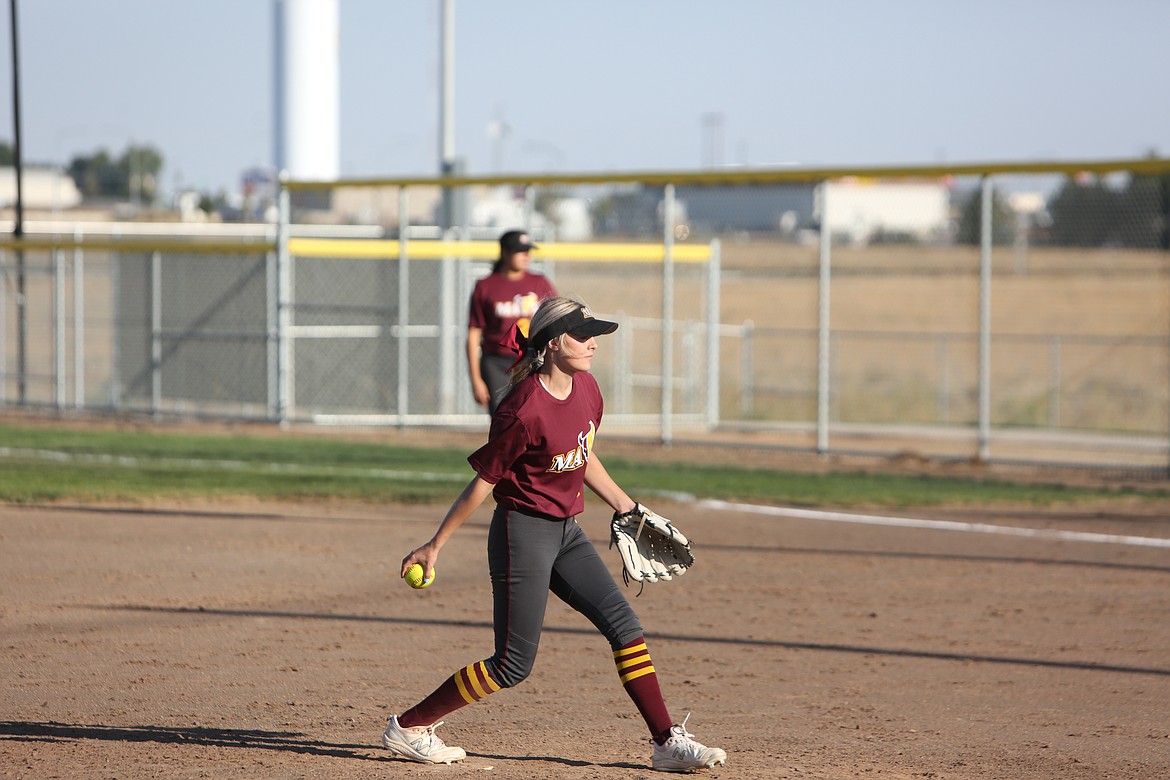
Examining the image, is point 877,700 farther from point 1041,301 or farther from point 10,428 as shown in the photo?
point 1041,301

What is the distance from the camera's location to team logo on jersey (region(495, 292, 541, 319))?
1054 cm

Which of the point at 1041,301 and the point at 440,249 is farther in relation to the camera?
the point at 1041,301

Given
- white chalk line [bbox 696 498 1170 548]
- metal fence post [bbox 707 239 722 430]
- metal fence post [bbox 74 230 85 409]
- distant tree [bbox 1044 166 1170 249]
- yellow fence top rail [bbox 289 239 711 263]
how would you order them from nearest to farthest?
white chalk line [bbox 696 498 1170 548], yellow fence top rail [bbox 289 239 711 263], metal fence post [bbox 707 239 722 430], metal fence post [bbox 74 230 85 409], distant tree [bbox 1044 166 1170 249]

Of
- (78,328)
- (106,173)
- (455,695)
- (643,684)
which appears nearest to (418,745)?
(455,695)

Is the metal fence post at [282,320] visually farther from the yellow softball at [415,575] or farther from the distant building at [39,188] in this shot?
the distant building at [39,188]

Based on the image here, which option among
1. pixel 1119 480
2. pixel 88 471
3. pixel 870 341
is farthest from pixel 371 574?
pixel 870 341

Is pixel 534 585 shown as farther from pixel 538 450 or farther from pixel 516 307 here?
pixel 516 307

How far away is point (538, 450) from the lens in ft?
15.5

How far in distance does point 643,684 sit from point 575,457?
0.82 meters

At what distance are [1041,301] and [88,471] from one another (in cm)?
3425

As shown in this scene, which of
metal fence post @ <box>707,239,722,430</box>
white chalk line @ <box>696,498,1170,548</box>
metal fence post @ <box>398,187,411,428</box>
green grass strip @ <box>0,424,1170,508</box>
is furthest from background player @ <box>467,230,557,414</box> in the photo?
metal fence post @ <box>707,239,722,430</box>

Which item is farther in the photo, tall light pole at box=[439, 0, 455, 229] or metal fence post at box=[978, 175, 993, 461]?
tall light pole at box=[439, 0, 455, 229]

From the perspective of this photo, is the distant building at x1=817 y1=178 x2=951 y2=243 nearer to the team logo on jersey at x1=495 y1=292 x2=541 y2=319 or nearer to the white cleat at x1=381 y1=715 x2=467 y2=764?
the team logo on jersey at x1=495 y1=292 x2=541 y2=319

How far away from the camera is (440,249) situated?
18391 mm
